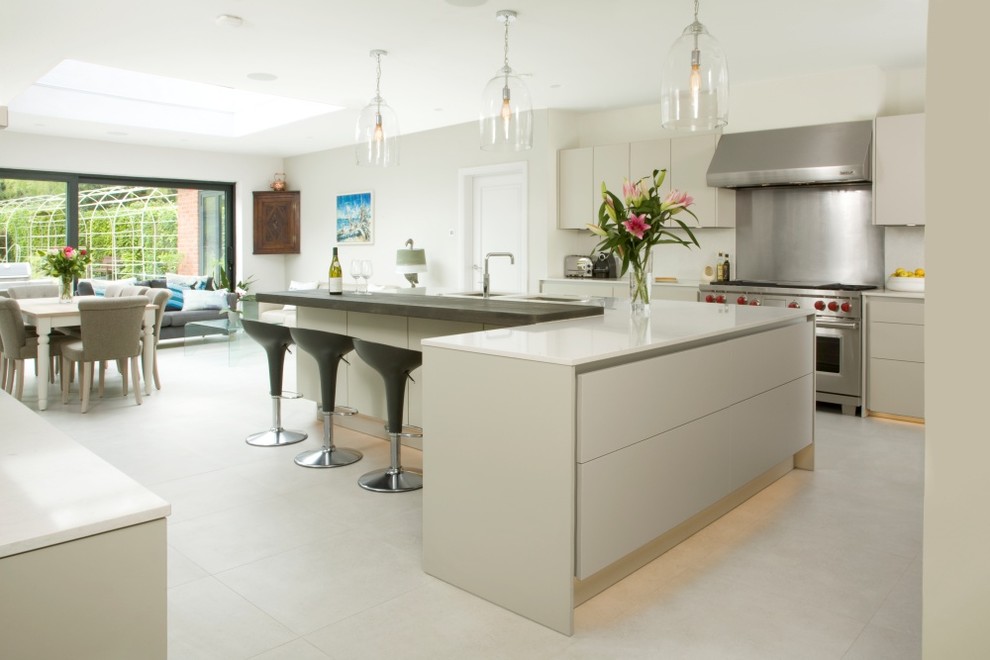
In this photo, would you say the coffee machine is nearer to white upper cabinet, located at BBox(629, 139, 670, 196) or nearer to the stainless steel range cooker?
white upper cabinet, located at BBox(629, 139, 670, 196)

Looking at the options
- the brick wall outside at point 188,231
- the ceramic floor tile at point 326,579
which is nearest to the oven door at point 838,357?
the ceramic floor tile at point 326,579

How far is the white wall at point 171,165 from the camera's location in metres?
8.66

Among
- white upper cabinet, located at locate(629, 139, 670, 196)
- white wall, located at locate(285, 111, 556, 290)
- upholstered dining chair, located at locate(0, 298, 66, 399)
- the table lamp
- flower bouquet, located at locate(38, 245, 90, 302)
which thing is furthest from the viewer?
the table lamp

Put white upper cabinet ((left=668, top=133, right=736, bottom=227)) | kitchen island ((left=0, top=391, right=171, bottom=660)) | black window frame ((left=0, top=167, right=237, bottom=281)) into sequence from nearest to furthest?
1. kitchen island ((left=0, top=391, right=171, bottom=660))
2. white upper cabinet ((left=668, top=133, right=736, bottom=227))
3. black window frame ((left=0, top=167, right=237, bottom=281))

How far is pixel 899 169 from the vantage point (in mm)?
5250

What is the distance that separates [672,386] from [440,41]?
3262mm

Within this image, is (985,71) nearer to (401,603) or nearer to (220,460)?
(401,603)

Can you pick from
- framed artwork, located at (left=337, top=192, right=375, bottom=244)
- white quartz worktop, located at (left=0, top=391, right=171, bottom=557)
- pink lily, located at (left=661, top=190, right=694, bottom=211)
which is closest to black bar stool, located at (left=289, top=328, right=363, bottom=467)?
pink lily, located at (left=661, top=190, right=694, bottom=211)

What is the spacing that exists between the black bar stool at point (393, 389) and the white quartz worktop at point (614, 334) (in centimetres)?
62

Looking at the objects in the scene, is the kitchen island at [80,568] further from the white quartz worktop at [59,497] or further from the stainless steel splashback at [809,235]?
the stainless steel splashback at [809,235]

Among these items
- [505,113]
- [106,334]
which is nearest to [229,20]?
[505,113]

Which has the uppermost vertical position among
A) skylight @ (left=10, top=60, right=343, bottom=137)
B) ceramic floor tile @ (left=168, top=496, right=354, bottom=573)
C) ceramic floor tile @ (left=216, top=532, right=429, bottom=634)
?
skylight @ (left=10, top=60, right=343, bottom=137)

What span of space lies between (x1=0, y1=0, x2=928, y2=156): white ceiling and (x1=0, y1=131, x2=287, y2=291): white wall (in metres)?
2.23

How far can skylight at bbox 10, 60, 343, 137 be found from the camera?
7684mm
